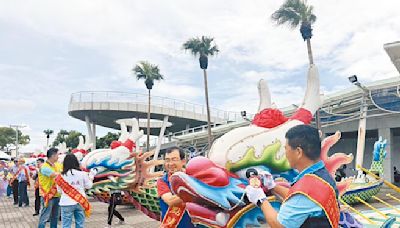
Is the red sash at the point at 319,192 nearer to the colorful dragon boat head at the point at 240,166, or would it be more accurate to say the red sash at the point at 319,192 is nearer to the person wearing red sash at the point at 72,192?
the colorful dragon boat head at the point at 240,166

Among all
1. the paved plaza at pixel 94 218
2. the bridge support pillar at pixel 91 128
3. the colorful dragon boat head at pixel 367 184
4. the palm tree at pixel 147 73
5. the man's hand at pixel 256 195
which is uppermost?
the palm tree at pixel 147 73

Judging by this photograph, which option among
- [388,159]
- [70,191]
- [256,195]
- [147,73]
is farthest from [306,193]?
[147,73]

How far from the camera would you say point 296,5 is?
47.7ft

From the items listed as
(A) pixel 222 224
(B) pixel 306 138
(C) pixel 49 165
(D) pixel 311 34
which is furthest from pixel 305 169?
(D) pixel 311 34

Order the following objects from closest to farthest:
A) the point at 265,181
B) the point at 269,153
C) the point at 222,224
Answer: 1. the point at 265,181
2. the point at 222,224
3. the point at 269,153

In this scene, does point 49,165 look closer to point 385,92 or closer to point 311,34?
point 311,34

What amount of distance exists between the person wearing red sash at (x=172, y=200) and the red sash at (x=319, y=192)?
4.78ft

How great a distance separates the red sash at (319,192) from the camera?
1.86 m

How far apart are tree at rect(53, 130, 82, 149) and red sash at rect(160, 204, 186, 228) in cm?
4708

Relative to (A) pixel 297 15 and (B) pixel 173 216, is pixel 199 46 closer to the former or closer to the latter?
(A) pixel 297 15

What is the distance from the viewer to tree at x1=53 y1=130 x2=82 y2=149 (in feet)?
167

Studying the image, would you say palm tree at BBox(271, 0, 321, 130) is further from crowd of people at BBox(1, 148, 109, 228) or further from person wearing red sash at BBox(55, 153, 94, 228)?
person wearing red sash at BBox(55, 153, 94, 228)

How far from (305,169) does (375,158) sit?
9.88 meters

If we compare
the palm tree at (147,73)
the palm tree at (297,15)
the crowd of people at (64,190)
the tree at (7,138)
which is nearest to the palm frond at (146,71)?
the palm tree at (147,73)
